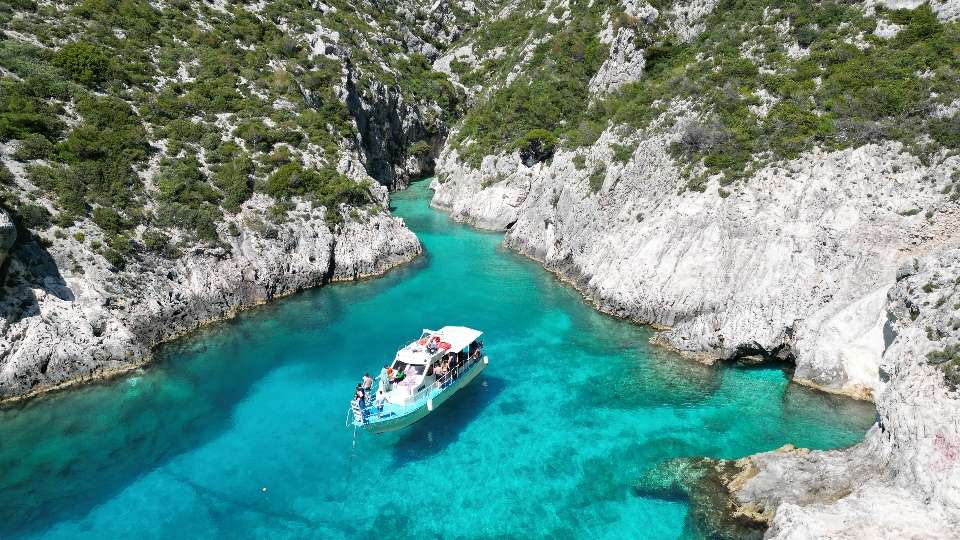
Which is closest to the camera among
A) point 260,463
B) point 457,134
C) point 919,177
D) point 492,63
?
point 260,463

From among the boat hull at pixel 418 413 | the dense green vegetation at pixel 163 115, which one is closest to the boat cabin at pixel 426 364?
the boat hull at pixel 418 413

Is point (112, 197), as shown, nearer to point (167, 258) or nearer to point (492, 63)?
point (167, 258)

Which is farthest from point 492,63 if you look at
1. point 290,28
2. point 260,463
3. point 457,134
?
point 260,463

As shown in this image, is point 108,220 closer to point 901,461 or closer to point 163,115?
point 163,115

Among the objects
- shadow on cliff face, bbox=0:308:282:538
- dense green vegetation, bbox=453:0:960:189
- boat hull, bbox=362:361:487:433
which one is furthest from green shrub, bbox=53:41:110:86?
boat hull, bbox=362:361:487:433

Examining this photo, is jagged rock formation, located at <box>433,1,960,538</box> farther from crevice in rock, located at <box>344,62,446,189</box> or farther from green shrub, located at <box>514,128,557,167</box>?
crevice in rock, located at <box>344,62,446,189</box>

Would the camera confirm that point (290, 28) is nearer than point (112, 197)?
No
